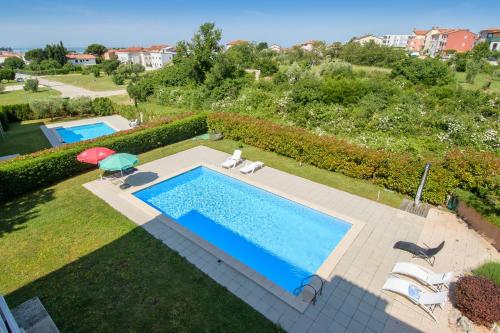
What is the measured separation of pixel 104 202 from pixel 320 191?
10098 millimetres

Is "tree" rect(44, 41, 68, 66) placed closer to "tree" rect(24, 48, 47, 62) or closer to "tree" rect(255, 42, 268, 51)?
"tree" rect(24, 48, 47, 62)

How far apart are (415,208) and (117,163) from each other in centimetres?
1347

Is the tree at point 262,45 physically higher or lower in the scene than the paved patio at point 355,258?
higher

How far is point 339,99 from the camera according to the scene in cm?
2488

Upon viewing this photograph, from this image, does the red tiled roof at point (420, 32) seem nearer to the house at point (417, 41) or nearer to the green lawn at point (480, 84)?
the house at point (417, 41)

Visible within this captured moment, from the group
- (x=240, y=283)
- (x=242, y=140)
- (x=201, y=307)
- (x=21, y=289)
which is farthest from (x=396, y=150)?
(x=21, y=289)

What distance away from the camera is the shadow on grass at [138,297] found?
6.72 meters

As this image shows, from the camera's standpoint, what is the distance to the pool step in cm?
1166

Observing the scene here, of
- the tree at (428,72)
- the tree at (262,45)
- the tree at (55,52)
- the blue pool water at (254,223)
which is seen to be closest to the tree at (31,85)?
the blue pool water at (254,223)

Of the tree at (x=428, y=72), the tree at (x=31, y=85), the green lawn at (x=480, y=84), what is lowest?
the tree at (x=31, y=85)

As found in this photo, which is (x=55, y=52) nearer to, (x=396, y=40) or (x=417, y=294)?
(x=417, y=294)

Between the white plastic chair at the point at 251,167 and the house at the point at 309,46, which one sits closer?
the white plastic chair at the point at 251,167

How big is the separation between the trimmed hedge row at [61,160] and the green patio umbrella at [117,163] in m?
3.05

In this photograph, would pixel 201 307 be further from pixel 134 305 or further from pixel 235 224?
pixel 235 224
